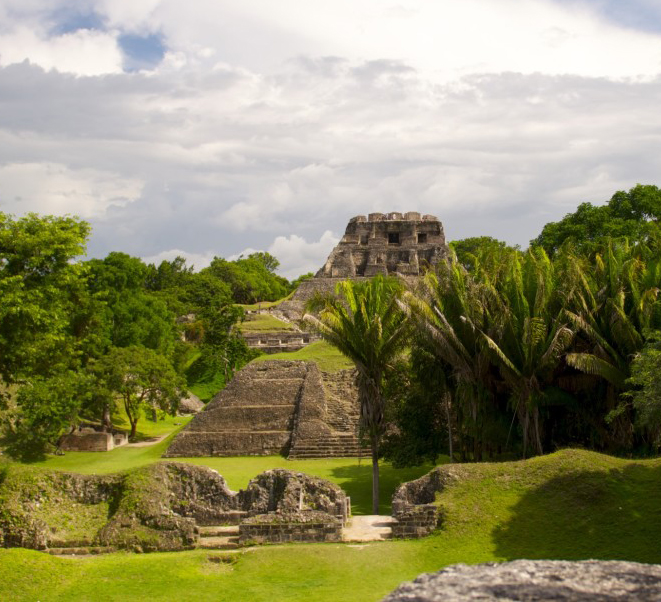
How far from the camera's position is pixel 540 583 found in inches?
230

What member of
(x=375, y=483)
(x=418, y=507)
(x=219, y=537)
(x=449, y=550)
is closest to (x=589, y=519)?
(x=449, y=550)

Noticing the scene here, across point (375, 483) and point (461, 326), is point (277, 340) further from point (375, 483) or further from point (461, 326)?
point (375, 483)

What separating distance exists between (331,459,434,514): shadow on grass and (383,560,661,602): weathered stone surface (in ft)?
42.0

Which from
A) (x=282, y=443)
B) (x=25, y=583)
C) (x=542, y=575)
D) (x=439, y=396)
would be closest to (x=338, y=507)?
(x=25, y=583)

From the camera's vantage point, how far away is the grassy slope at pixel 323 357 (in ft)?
110

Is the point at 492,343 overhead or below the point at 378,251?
below

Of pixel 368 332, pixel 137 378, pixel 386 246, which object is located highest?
pixel 386 246

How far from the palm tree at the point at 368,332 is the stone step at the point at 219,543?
17.2 feet

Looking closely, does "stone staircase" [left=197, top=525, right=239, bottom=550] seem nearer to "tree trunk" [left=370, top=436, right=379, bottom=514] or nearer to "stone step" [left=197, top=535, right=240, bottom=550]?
"stone step" [left=197, top=535, right=240, bottom=550]

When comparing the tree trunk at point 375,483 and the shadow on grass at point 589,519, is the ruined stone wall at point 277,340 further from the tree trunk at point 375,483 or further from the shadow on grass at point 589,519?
the shadow on grass at point 589,519

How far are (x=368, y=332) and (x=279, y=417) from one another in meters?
12.1

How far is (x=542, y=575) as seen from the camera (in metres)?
6.01

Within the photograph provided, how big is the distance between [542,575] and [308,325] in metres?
13.5

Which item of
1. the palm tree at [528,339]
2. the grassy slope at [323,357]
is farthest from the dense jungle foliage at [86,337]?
the palm tree at [528,339]
